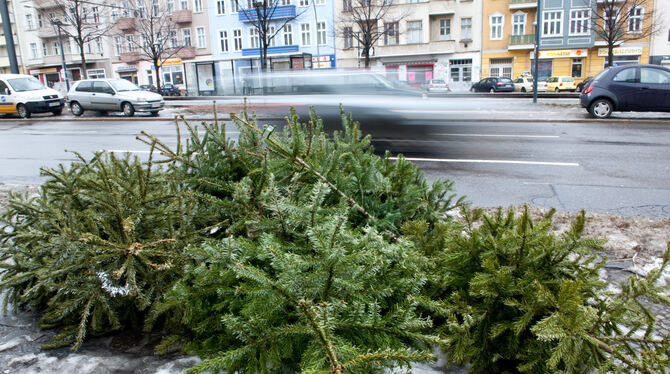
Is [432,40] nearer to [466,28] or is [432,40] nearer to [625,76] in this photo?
[466,28]

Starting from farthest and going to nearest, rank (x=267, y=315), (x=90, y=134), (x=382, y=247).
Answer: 1. (x=90, y=134)
2. (x=382, y=247)
3. (x=267, y=315)

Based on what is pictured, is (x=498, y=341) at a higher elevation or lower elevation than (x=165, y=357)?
higher

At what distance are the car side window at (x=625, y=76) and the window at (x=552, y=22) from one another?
32522 mm

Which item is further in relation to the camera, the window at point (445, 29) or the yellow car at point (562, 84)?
the window at point (445, 29)

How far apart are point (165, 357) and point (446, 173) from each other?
268 inches

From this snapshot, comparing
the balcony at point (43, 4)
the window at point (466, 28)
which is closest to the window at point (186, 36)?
the balcony at point (43, 4)

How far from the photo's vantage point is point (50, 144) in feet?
44.2

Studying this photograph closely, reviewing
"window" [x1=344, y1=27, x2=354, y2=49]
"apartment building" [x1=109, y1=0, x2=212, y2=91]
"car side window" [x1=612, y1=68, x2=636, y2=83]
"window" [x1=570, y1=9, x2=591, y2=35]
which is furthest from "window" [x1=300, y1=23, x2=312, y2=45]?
"car side window" [x1=612, y1=68, x2=636, y2=83]

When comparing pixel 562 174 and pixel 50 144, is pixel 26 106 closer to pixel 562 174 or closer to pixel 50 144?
pixel 50 144

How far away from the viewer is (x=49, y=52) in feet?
188

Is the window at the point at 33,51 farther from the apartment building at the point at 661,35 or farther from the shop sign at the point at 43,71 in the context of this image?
the apartment building at the point at 661,35

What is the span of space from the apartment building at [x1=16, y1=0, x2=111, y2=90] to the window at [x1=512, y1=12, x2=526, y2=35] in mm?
42442

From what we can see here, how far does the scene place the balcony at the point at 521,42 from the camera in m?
44.2

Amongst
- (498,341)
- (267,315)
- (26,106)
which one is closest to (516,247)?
(498,341)
